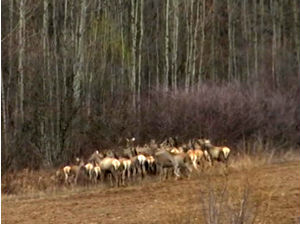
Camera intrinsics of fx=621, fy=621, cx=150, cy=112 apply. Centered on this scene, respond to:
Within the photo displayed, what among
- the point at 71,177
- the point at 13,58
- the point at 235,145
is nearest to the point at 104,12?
the point at 13,58

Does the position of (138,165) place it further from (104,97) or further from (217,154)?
(104,97)

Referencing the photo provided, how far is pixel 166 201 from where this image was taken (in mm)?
10453

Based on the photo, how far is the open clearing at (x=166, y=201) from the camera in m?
8.59

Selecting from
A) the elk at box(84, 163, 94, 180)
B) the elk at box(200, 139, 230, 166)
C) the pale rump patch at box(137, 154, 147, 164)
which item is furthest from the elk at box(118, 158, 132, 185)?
the elk at box(200, 139, 230, 166)

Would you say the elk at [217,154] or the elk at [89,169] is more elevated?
the elk at [217,154]

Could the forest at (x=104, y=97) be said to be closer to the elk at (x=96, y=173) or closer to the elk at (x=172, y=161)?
the elk at (x=96, y=173)

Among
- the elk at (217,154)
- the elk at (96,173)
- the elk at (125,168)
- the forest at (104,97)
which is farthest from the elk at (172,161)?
the forest at (104,97)

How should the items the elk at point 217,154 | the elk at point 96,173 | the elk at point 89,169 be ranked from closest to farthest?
the elk at point 96,173 → the elk at point 89,169 → the elk at point 217,154

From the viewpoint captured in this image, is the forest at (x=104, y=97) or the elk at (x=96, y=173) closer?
the elk at (x=96, y=173)

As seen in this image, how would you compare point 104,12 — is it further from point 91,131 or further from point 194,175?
point 194,175

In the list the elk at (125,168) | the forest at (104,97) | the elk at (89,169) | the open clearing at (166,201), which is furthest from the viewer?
the forest at (104,97)

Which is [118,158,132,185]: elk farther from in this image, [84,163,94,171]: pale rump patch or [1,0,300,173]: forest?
[1,0,300,173]: forest

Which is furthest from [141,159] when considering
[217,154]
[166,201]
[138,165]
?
[166,201]

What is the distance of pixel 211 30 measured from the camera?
33156mm
